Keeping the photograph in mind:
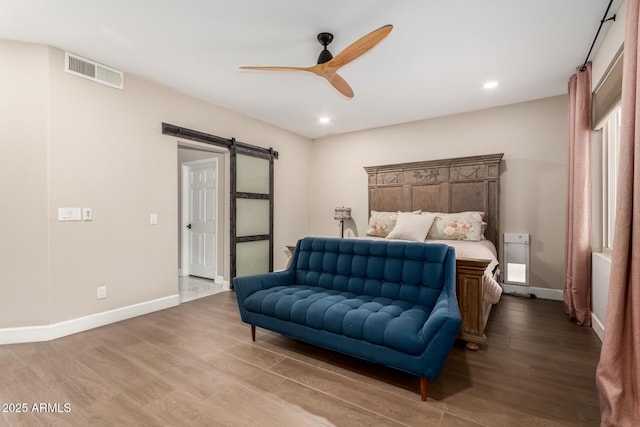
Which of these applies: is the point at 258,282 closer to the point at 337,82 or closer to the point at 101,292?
the point at 101,292

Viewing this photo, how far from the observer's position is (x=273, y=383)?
198cm

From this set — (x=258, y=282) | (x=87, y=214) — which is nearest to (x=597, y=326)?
(x=258, y=282)

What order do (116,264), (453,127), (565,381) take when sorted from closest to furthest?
(565,381)
(116,264)
(453,127)

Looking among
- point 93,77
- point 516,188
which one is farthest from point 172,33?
point 516,188

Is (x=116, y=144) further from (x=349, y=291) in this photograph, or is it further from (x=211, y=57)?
(x=349, y=291)

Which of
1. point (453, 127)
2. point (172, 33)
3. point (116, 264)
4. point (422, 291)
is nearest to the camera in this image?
point (422, 291)

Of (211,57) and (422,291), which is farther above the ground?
(211,57)

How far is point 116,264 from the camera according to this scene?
3.13 m

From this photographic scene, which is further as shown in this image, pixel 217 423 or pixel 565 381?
pixel 565 381

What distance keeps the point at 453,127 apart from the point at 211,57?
363cm

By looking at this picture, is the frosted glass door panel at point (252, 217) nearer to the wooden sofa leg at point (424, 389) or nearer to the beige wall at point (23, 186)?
the beige wall at point (23, 186)

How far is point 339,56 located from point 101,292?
3275 millimetres

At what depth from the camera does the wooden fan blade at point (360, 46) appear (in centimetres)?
192

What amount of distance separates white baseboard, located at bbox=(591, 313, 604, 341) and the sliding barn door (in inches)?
164
